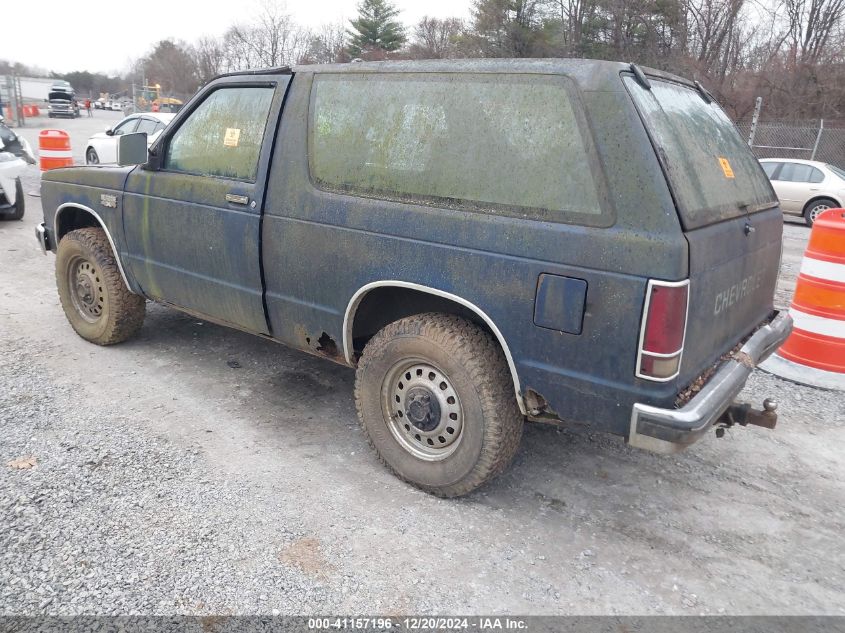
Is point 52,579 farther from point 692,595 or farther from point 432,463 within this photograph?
point 692,595

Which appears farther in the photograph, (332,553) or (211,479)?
(211,479)

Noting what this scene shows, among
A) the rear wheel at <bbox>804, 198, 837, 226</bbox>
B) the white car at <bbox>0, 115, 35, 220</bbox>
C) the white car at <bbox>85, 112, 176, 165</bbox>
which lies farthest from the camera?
the white car at <bbox>85, 112, 176, 165</bbox>

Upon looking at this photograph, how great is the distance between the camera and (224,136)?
3945mm

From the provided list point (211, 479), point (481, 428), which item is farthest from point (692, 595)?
point (211, 479)

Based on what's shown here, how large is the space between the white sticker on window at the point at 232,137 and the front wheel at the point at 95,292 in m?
1.53

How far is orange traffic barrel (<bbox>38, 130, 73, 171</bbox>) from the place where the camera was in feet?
40.4

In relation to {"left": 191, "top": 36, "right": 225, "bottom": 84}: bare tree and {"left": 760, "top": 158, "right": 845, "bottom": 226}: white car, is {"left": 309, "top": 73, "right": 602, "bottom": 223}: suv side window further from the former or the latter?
{"left": 191, "top": 36, "right": 225, "bottom": 84}: bare tree

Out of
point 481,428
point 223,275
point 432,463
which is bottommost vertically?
point 432,463

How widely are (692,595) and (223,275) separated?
3040 mm

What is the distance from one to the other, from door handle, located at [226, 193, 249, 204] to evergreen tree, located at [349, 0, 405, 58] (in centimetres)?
4772

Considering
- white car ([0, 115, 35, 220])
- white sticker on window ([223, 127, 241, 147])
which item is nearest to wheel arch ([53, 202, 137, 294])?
white sticker on window ([223, 127, 241, 147])

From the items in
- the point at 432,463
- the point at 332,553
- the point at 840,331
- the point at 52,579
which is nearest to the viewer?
the point at 52,579

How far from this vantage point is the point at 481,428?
9.77 ft

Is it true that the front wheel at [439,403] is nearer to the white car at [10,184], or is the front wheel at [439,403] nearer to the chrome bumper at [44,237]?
the chrome bumper at [44,237]
